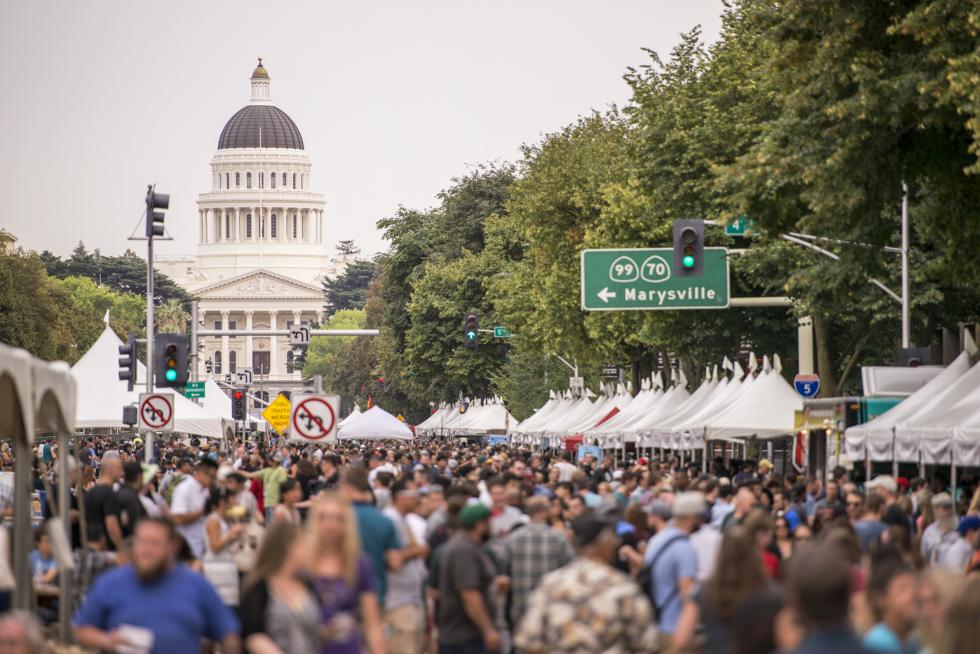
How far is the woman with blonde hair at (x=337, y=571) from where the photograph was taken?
364 inches

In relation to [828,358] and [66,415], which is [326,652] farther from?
[828,358]

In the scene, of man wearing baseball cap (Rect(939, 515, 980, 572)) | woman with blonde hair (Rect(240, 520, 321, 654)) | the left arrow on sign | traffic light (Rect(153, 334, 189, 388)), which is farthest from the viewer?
the left arrow on sign

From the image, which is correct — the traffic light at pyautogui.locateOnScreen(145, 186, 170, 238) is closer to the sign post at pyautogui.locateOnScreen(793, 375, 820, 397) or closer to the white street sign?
the sign post at pyautogui.locateOnScreen(793, 375, 820, 397)

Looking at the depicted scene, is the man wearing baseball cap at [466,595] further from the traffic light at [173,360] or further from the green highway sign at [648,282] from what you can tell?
the green highway sign at [648,282]

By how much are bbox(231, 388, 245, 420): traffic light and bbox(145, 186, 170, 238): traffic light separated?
20574 millimetres

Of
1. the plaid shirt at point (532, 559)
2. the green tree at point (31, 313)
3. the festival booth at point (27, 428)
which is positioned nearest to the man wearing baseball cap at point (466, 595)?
the plaid shirt at point (532, 559)

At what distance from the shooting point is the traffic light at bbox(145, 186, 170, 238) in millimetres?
31656

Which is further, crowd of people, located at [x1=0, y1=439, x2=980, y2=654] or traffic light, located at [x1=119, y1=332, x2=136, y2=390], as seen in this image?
traffic light, located at [x1=119, y1=332, x2=136, y2=390]

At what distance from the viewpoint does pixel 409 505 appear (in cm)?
1373

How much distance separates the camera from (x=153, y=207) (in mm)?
32031

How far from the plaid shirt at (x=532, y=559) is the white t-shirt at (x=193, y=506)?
4.16 meters

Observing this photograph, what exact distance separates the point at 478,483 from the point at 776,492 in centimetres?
343

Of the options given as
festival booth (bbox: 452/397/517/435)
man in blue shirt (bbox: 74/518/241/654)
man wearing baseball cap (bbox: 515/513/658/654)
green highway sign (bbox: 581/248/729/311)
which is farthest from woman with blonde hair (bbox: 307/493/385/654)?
festival booth (bbox: 452/397/517/435)

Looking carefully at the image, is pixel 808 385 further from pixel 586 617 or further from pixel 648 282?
pixel 586 617
